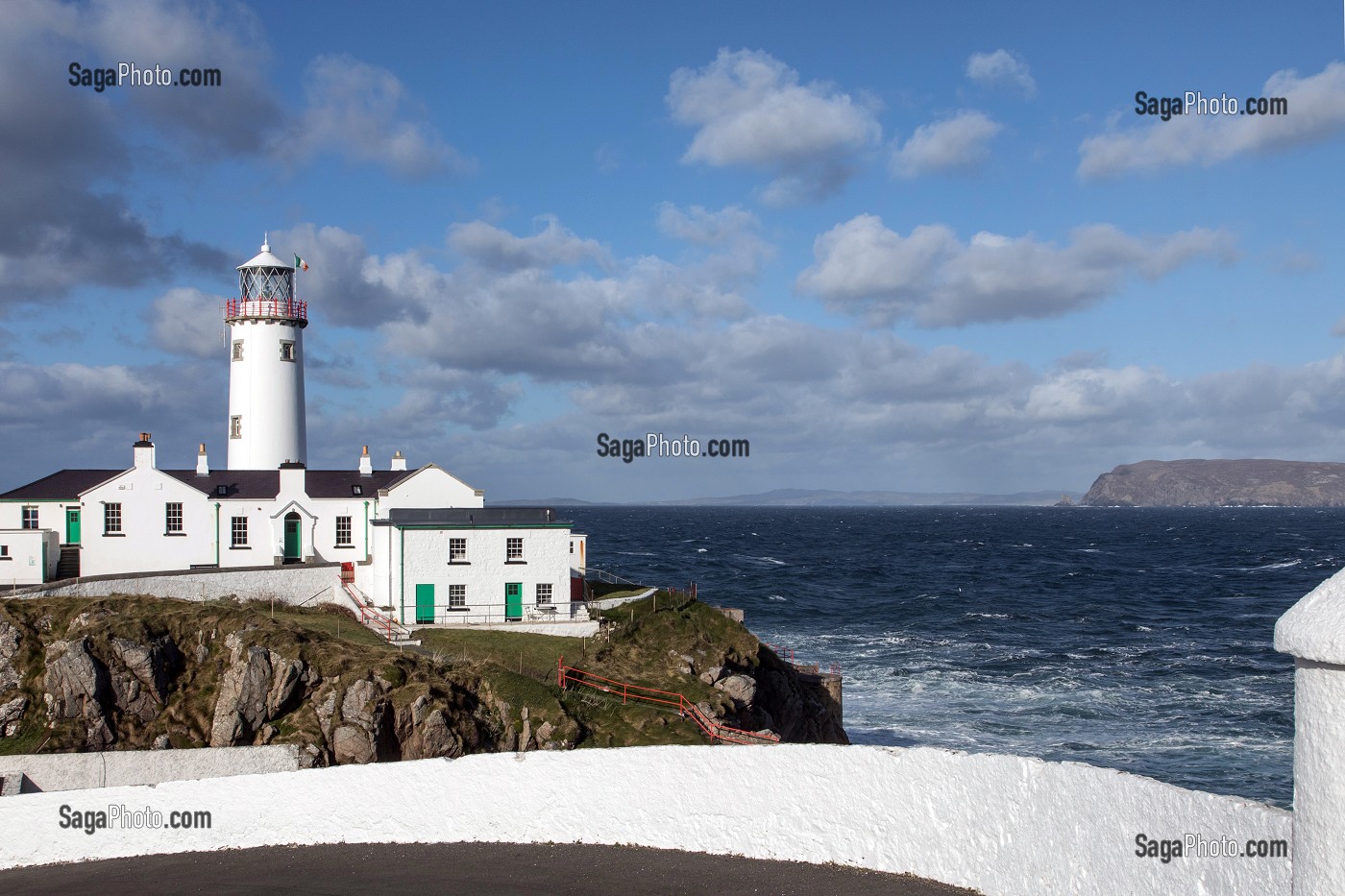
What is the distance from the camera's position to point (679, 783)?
15.7 m

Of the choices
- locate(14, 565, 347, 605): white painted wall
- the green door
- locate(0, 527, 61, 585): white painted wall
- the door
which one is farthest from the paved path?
the door

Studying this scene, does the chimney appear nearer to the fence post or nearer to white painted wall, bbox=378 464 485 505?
white painted wall, bbox=378 464 485 505

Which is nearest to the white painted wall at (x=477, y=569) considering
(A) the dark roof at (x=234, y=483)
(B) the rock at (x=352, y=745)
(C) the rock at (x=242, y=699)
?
(A) the dark roof at (x=234, y=483)

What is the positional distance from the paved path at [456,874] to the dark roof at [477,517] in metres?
20.1

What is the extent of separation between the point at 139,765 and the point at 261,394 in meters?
→ 23.9

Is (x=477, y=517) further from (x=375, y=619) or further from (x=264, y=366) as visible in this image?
(x=264, y=366)

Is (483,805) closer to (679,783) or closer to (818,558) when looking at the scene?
(679,783)

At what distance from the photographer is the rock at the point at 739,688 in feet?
100

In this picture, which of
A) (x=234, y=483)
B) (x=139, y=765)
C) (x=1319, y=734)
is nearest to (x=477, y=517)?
(x=234, y=483)

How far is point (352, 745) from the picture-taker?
83.9ft

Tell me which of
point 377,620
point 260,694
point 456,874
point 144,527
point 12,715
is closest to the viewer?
point 456,874

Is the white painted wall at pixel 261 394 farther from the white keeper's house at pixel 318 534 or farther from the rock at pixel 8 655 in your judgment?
the rock at pixel 8 655

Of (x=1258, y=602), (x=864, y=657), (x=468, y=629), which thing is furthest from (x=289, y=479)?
(x=1258, y=602)

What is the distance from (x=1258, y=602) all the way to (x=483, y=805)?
228 ft
